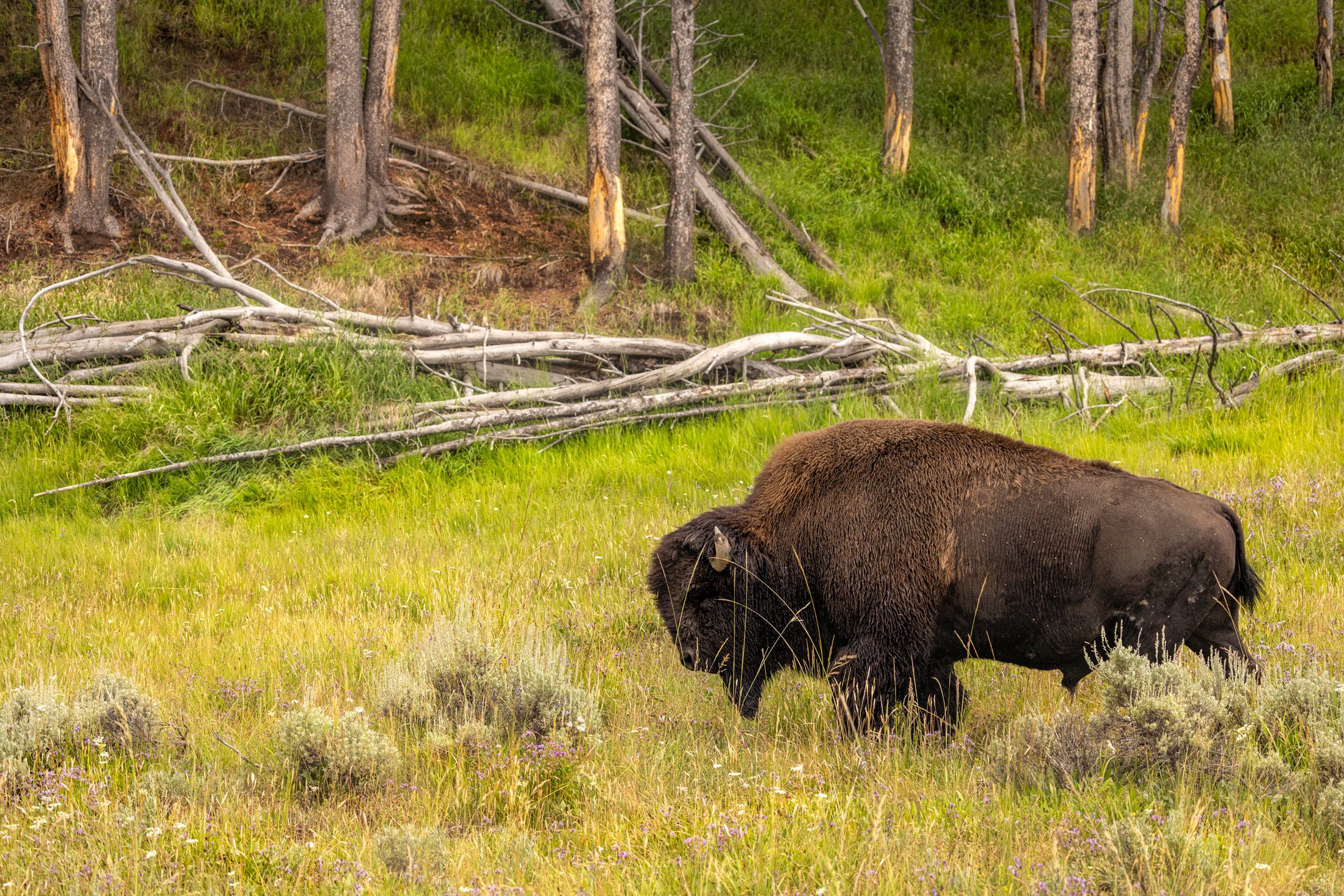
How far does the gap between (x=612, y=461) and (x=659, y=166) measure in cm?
799

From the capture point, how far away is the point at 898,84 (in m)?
16.6

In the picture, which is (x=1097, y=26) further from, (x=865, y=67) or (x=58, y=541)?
(x=58, y=541)

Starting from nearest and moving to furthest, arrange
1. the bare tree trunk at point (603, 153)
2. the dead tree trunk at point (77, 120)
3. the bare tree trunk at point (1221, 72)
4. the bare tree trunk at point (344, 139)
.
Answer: the dead tree trunk at point (77, 120), the bare tree trunk at point (603, 153), the bare tree trunk at point (344, 139), the bare tree trunk at point (1221, 72)

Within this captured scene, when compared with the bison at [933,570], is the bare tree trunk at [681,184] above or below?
above

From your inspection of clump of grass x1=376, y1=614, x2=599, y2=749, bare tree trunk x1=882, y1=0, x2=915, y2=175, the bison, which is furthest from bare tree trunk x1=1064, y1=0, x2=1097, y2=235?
clump of grass x1=376, y1=614, x2=599, y2=749

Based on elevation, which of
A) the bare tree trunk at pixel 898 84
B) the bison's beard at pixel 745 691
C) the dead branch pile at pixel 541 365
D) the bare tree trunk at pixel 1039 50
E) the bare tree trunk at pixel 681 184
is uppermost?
the bare tree trunk at pixel 1039 50

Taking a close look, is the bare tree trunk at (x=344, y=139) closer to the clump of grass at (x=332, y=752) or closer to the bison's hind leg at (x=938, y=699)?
the clump of grass at (x=332, y=752)

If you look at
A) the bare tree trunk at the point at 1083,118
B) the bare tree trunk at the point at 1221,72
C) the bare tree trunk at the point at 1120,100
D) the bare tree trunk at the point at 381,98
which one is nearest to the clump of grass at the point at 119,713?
the bare tree trunk at the point at 381,98

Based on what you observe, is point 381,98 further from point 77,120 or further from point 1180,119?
point 1180,119

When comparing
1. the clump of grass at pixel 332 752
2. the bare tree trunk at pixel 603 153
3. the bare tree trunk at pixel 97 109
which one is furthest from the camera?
the bare tree trunk at pixel 603 153

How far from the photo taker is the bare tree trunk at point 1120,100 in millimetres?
17609

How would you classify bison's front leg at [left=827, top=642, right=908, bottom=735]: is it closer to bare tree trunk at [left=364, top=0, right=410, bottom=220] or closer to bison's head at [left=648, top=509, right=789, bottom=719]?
bison's head at [left=648, top=509, right=789, bottom=719]

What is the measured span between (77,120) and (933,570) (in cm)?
1188

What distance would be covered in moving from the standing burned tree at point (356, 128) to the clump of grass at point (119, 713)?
9.46 meters
